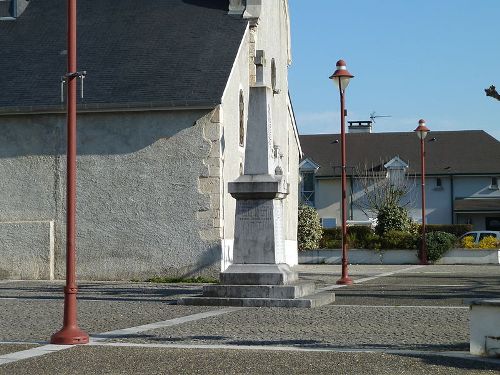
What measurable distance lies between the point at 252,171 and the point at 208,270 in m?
7.00

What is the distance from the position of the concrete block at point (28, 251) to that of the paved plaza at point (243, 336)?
5183 millimetres

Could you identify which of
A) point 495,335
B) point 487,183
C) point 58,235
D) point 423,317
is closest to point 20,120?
point 58,235

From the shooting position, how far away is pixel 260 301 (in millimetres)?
15852

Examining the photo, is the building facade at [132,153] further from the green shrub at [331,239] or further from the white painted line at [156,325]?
the green shrub at [331,239]

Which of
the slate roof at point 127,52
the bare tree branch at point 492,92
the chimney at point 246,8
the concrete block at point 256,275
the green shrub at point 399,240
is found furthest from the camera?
the green shrub at point 399,240

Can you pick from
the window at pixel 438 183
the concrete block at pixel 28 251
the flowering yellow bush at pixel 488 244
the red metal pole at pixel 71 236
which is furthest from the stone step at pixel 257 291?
the window at pixel 438 183

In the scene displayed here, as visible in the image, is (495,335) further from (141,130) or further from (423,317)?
(141,130)

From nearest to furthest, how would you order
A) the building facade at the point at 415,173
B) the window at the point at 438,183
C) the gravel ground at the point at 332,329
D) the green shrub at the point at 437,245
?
1. the gravel ground at the point at 332,329
2. the green shrub at the point at 437,245
3. the building facade at the point at 415,173
4. the window at the point at 438,183

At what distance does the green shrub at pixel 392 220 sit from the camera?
1688 inches

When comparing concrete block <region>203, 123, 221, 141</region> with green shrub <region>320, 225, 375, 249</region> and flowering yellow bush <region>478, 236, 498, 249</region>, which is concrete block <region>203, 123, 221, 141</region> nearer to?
green shrub <region>320, 225, 375, 249</region>

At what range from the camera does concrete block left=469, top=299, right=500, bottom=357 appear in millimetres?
9000

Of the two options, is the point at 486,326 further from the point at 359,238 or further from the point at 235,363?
the point at 359,238

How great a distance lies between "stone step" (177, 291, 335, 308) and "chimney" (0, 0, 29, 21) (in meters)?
15.4

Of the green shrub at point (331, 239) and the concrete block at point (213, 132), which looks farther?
the green shrub at point (331, 239)
